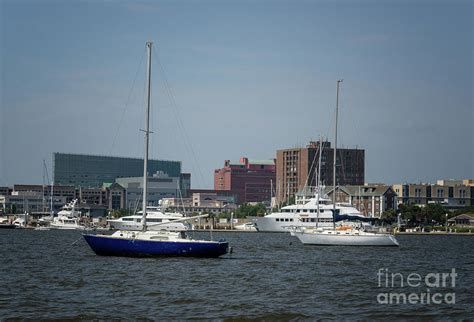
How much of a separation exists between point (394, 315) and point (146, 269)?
24249 mm

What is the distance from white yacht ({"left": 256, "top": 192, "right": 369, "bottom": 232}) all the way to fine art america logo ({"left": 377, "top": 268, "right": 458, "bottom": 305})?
81617mm

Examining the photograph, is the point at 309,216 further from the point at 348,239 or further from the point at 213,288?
the point at 213,288

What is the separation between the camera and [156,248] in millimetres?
67812

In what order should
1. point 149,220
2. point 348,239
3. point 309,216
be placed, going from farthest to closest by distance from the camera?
1. point 309,216
2. point 149,220
3. point 348,239

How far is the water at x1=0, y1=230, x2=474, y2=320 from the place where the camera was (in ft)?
135

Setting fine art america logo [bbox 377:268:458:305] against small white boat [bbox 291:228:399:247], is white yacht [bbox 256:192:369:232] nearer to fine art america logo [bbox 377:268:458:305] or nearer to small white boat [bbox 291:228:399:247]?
small white boat [bbox 291:228:399:247]

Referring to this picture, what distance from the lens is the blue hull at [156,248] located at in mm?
67875

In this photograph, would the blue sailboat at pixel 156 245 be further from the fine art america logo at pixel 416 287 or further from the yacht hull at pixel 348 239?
the yacht hull at pixel 348 239

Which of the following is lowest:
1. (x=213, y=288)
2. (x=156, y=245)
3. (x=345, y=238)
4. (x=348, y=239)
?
(x=213, y=288)

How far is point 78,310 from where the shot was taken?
40.8 m

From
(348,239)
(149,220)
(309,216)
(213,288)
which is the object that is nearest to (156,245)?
(213,288)

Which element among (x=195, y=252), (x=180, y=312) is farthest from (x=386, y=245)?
(x=180, y=312)

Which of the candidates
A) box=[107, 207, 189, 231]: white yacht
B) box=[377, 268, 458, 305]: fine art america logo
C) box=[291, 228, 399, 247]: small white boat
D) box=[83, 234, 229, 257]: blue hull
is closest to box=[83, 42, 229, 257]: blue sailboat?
box=[83, 234, 229, 257]: blue hull

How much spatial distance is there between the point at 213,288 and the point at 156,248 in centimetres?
1817
